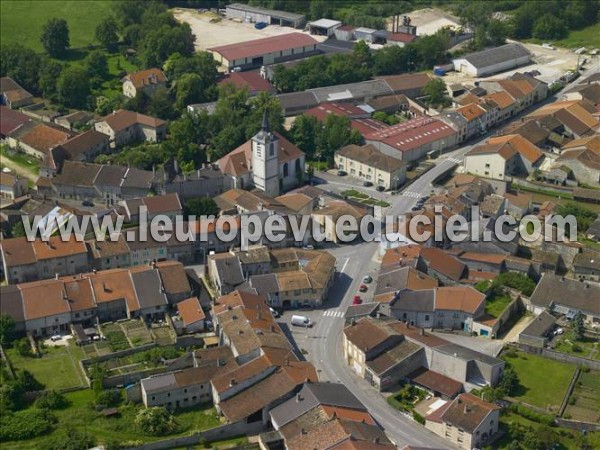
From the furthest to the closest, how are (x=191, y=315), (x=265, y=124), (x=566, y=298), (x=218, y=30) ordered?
(x=218, y=30) < (x=265, y=124) < (x=566, y=298) < (x=191, y=315)

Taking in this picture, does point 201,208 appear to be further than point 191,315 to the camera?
Yes

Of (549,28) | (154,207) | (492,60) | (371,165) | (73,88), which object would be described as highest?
(549,28)

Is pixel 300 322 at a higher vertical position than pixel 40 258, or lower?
lower

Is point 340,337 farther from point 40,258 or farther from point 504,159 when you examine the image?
point 504,159

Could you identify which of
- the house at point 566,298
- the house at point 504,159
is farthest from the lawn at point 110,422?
the house at point 504,159

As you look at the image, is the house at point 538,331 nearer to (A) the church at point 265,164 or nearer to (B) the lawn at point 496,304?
(B) the lawn at point 496,304

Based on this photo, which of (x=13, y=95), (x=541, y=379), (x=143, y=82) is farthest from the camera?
(x=143, y=82)

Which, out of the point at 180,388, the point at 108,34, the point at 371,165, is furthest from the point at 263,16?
the point at 180,388
